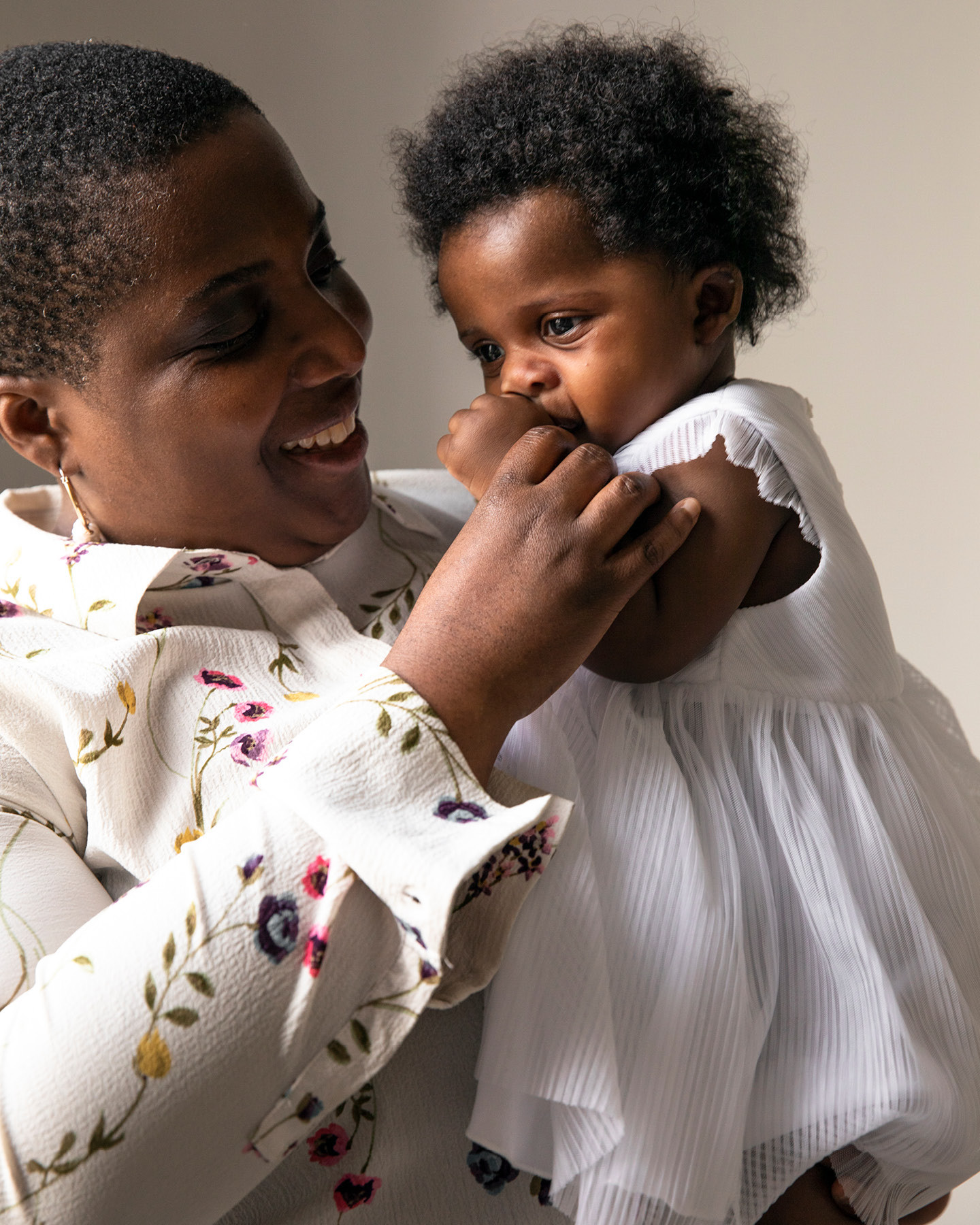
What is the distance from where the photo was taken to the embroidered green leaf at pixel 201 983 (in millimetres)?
596

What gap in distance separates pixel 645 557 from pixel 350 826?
1.04ft

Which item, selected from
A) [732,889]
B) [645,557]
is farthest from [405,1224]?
[645,557]

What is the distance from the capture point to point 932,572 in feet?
6.53

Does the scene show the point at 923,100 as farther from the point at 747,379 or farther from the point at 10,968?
the point at 10,968

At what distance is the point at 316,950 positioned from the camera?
2.01 feet

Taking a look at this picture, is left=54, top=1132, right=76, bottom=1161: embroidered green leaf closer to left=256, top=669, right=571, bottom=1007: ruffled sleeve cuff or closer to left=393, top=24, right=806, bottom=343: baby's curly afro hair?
left=256, top=669, right=571, bottom=1007: ruffled sleeve cuff

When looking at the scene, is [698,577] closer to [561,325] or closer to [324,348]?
[561,325]

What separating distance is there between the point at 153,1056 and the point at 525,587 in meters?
0.38

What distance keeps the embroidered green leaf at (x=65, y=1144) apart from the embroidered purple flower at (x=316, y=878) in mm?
174

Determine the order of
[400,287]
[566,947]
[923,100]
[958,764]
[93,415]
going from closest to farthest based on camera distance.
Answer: [566,947]
[93,415]
[958,764]
[923,100]
[400,287]

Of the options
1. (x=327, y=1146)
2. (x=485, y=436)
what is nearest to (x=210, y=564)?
(x=485, y=436)

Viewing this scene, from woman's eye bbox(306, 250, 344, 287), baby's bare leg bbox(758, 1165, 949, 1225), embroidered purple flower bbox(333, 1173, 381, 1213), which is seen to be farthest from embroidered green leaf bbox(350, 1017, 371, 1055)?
woman's eye bbox(306, 250, 344, 287)

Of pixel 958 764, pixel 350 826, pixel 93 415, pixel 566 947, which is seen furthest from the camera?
pixel 958 764

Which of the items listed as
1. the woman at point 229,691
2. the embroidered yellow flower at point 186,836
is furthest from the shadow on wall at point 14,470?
the embroidered yellow flower at point 186,836
